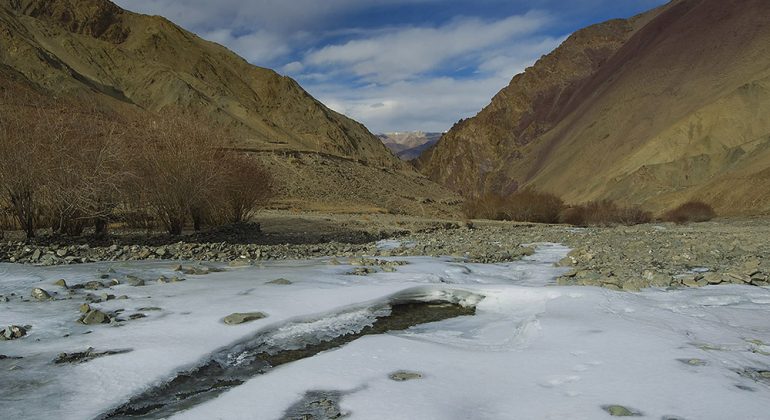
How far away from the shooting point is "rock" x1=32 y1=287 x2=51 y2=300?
7.58 m

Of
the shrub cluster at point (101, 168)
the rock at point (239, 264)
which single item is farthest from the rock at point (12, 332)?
the shrub cluster at point (101, 168)

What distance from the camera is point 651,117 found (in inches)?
2489

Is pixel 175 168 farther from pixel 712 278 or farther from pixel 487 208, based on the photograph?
pixel 487 208

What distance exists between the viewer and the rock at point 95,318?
257 inches

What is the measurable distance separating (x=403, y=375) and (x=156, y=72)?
93.8 metres

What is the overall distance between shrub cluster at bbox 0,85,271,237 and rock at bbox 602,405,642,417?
12.5 metres

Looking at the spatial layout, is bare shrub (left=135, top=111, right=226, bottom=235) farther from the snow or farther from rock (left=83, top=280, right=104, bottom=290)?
rock (left=83, top=280, right=104, bottom=290)

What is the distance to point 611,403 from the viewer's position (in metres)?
4.37

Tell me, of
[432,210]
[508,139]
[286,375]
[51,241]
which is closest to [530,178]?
[508,139]

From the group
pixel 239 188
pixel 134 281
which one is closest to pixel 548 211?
pixel 239 188

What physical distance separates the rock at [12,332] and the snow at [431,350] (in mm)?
118

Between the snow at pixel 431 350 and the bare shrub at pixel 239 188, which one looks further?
the bare shrub at pixel 239 188

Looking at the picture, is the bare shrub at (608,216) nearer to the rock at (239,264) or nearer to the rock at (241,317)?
the rock at (239,264)

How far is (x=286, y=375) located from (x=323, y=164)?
53.3 meters
